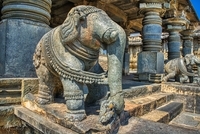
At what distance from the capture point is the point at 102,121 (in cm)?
136

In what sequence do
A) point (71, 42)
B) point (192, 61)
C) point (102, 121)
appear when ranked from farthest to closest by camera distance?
point (192, 61), point (71, 42), point (102, 121)

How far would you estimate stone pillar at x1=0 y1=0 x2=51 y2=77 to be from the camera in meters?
2.40

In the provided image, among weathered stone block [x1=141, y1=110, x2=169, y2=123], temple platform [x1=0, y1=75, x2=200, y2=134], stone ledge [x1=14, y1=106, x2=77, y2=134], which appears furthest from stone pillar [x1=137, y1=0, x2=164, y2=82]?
stone ledge [x1=14, y1=106, x2=77, y2=134]

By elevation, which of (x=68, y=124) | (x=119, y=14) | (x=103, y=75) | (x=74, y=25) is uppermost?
(x=119, y=14)

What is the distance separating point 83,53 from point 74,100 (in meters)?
0.41

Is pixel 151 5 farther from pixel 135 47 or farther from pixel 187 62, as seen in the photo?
pixel 135 47

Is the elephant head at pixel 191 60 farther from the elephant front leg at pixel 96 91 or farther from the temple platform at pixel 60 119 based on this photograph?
the elephant front leg at pixel 96 91

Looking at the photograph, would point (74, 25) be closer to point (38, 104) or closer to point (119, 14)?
point (38, 104)

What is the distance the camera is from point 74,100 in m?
1.47

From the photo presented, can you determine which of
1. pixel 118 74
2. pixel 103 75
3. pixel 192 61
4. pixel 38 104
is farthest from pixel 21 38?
A: pixel 192 61

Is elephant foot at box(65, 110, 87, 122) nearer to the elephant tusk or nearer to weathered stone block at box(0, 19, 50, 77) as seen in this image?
the elephant tusk

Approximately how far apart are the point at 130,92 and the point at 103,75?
1.44 meters

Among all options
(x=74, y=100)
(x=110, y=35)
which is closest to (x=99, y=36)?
(x=110, y=35)

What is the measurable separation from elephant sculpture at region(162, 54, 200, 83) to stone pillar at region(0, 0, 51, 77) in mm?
3628
